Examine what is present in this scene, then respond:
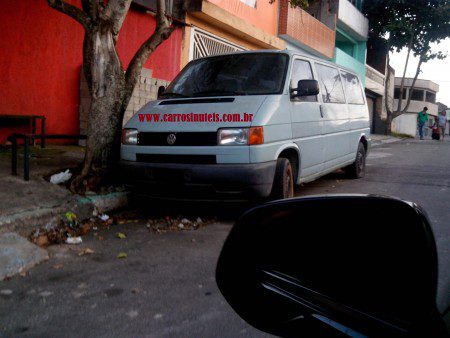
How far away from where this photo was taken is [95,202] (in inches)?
217

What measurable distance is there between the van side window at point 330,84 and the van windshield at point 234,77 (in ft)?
3.34

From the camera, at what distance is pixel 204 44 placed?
13.0m

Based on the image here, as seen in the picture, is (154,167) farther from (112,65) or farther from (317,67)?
(317,67)

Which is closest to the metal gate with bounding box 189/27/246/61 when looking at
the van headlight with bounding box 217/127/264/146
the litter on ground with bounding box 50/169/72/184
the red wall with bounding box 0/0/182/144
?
the red wall with bounding box 0/0/182/144

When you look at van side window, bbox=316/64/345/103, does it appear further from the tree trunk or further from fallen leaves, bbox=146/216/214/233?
the tree trunk

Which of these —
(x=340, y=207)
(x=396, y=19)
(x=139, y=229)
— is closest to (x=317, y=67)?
(x=139, y=229)

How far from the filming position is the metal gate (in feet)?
41.0

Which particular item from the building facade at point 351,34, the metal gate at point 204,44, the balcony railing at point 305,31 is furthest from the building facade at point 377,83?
the metal gate at point 204,44

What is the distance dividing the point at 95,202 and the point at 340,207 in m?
4.89

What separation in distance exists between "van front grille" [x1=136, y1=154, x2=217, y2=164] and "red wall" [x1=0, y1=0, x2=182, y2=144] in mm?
4298

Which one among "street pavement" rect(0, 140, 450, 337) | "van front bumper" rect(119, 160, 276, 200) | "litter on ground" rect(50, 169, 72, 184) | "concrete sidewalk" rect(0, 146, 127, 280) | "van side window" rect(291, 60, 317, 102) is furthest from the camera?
"litter on ground" rect(50, 169, 72, 184)

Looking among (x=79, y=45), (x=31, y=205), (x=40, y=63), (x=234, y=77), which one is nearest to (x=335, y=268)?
(x=31, y=205)

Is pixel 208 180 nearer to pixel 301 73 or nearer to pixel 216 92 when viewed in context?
pixel 216 92

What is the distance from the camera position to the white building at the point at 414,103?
127 feet
